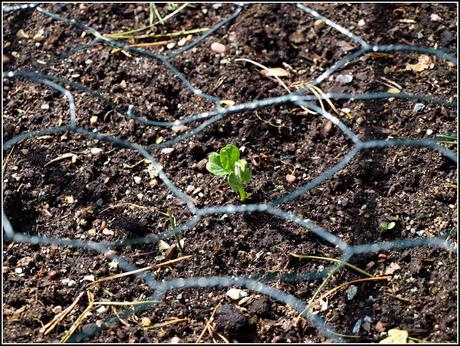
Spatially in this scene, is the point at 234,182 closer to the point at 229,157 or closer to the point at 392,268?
the point at 229,157

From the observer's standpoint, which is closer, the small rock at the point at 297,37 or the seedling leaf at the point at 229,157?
the seedling leaf at the point at 229,157

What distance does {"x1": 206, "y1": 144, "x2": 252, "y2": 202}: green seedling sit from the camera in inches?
66.2

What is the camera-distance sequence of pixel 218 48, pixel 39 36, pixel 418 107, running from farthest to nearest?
pixel 39 36
pixel 218 48
pixel 418 107

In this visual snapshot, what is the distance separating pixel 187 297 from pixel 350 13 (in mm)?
1092

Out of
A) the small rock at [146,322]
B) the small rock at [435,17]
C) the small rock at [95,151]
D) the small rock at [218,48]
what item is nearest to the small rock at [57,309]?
the small rock at [146,322]

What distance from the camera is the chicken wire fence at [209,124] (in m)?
1.60

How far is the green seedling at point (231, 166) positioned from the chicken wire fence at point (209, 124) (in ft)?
0.26

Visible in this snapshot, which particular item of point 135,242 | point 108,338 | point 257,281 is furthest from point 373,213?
point 108,338

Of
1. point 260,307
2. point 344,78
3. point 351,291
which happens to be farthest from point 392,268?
point 344,78

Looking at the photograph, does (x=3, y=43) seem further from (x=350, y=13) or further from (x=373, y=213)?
(x=373, y=213)

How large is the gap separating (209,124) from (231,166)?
27cm

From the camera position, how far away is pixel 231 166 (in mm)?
1688

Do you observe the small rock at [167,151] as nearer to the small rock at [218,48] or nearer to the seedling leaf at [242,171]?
the seedling leaf at [242,171]

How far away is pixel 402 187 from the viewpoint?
173cm
